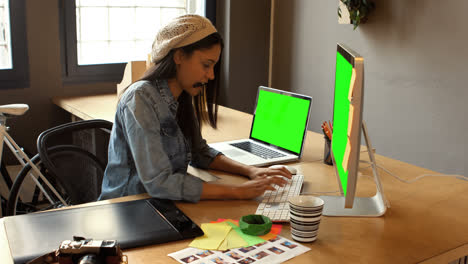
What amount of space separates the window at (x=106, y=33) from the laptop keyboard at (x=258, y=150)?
168 centimetres

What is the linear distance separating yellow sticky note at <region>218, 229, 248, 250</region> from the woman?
27 centimetres

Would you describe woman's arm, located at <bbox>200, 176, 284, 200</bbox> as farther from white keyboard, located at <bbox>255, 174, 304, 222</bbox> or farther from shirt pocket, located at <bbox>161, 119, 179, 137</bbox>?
shirt pocket, located at <bbox>161, 119, 179, 137</bbox>

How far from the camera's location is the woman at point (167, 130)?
153cm

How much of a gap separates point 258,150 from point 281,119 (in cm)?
17

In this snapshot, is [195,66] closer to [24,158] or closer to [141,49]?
[24,158]

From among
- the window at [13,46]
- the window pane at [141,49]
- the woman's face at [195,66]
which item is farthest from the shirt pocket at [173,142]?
the window pane at [141,49]

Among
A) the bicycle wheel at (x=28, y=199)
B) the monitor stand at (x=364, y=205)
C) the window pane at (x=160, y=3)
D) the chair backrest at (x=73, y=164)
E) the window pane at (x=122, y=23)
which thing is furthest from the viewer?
the window pane at (x=160, y=3)

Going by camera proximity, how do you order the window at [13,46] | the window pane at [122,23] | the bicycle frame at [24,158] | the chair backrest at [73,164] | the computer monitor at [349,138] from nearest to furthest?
the computer monitor at [349,138], the chair backrest at [73,164], the bicycle frame at [24,158], the window at [13,46], the window pane at [122,23]

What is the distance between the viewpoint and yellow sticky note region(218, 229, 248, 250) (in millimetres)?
1226

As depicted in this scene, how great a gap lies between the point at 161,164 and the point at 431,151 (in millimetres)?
2040

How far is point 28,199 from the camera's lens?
2988 millimetres

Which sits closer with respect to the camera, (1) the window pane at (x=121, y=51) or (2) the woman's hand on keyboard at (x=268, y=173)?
(2) the woman's hand on keyboard at (x=268, y=173)

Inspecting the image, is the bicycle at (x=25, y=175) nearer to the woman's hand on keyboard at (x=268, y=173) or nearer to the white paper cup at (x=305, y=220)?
the woman's hand on keyboard at (x=268, y=173)

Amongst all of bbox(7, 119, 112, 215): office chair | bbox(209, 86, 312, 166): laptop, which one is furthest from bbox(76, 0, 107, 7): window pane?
bbox(209, 86, 312, 166): laptop
